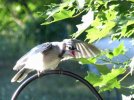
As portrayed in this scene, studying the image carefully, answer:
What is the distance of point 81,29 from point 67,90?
3.15 metres

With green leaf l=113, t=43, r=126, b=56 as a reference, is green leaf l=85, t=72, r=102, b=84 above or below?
below

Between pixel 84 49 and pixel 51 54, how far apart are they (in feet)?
0.25

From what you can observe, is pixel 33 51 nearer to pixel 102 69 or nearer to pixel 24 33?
pixel 102 69

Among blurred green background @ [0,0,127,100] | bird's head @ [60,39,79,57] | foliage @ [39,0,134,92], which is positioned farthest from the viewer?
blurred green background @ [0,0,127,100]

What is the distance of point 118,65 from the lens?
875 mm

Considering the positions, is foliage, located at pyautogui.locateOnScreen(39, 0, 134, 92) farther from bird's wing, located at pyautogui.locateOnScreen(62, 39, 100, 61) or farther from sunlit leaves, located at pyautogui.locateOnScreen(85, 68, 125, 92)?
bird's wing, located at pyautogui.locateOnScreen(62, 39, 100, 61)

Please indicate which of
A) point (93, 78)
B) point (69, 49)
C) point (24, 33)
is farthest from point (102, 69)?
point (24, 33)

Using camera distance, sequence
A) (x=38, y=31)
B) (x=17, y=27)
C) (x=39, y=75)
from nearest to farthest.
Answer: (x=39, y=75) → (x=38, y=31) → (x=17, y=27)

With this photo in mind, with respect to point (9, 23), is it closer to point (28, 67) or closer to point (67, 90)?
point (67, 90)

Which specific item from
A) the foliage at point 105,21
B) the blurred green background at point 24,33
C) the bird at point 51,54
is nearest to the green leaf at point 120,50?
the foliage at point 105,21

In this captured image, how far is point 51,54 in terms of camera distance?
3.48 ft

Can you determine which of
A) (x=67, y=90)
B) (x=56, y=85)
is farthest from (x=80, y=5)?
(x=56, y=85)

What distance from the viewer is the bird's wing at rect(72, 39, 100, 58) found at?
102 centimetres

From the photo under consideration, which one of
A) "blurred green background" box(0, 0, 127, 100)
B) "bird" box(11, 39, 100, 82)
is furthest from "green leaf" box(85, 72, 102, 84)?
"blurred green background" box(0, 0, 127, 100)
